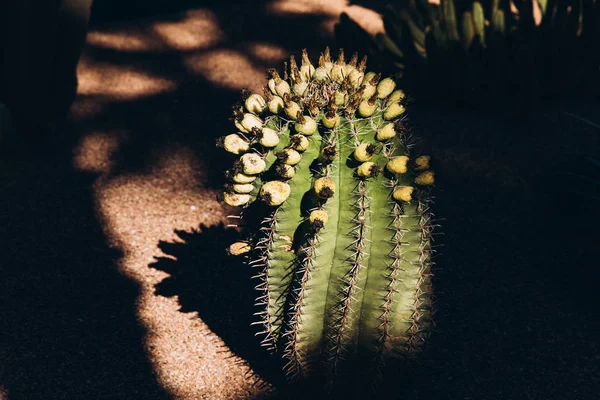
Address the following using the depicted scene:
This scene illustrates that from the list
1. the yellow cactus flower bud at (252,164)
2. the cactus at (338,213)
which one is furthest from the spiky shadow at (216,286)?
the yellow cactus flower bud at (252,164)

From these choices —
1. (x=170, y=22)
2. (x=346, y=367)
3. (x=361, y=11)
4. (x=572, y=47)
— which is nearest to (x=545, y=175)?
(x=572, y=47)

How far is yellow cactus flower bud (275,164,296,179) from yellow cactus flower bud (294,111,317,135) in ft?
0.42

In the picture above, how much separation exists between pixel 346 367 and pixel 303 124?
0.88m

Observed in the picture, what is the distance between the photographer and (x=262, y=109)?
7.07 feet

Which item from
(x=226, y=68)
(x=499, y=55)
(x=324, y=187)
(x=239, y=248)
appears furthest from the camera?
(x=226, y=68)

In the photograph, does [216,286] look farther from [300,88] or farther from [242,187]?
[300,88]

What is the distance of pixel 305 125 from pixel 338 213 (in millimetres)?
311

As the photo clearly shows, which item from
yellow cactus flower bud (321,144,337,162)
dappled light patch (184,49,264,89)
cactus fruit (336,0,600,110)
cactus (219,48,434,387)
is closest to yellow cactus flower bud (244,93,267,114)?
cactus (219,48,434,387)

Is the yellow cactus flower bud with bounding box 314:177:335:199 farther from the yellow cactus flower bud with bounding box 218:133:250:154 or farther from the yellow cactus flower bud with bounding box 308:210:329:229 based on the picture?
the yellow cactus flower bud with bounding box 218:133:250:154

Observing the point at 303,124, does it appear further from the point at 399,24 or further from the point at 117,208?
the point at 399,24

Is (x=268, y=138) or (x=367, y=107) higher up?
(x=367, y=107)

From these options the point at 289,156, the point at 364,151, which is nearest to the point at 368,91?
the point at 364,151

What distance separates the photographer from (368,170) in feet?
6.31

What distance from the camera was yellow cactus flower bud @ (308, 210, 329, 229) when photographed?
1893mm
